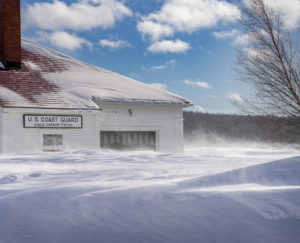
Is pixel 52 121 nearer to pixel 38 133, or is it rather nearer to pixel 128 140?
pixel 38 133

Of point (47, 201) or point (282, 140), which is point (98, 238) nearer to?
point (47, 201)

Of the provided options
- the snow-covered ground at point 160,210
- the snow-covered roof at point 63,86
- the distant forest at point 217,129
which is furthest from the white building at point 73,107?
the distant forest at point 217,129

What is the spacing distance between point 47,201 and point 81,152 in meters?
4.76

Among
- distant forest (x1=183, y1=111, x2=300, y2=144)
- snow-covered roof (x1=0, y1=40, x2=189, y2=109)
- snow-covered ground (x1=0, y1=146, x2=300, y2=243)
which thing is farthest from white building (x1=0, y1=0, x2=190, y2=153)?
distant forest (x1=183, y1=111, x2=300, y2=144)

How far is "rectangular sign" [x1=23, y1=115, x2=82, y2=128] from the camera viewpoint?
1306 centimetres

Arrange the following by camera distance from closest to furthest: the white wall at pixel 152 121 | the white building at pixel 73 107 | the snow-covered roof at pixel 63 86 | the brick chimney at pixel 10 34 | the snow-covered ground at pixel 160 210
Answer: the snow-covered ground at pixel 160 210
the white building at pixel 73 107
the snow-covered roof at pixel 63 86
the white wall at pixel 152 121
the brick chimney at pixel 10 34

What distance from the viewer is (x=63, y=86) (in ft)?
48.7

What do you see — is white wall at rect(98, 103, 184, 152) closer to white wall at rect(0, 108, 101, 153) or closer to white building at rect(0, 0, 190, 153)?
white building at rect(0, 0, 190, 153)

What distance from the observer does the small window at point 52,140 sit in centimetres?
1341

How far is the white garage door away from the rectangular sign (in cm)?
164

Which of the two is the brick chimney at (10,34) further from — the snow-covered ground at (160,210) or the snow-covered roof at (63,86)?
the snow-covered ground at (160,210)

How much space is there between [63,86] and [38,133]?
7.98 ft

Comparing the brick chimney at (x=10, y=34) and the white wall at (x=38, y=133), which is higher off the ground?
the brick chimney at (x=10, y=34)

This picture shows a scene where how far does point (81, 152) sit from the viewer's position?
25.8 ft
